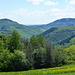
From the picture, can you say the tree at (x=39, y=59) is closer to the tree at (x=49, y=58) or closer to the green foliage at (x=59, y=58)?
the tree at (x=49, y=58)

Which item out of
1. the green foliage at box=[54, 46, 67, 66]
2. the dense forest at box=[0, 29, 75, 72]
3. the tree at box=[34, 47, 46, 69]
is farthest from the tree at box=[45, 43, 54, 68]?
the green foliage at box=[54, 46, 67, 66]

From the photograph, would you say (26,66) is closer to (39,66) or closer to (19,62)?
(19,62)

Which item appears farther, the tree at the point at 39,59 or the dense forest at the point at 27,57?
the tree at the point at 39,59

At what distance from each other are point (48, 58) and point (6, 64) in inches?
1019

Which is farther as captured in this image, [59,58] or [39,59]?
[59,58]

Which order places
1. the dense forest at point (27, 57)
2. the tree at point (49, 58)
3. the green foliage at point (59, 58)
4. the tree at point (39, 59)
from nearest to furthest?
1. the dense forest at point (27, 57)
2. the tree at point (39, 59)
3. the tree at point (49, 58)
4. the green foliage at point (59, 58)

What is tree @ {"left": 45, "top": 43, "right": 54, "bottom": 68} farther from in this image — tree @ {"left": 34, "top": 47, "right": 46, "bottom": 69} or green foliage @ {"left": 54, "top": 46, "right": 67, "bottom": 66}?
green foliage @ {"left": 54, "top": 46, "right": 67, "bottom": 66}

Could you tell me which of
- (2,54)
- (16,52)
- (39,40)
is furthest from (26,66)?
(39,40)

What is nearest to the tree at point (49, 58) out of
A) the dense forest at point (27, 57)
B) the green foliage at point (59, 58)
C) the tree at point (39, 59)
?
the dense forest at point (27, 57)

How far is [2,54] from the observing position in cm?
7038

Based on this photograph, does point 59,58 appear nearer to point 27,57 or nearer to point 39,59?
point 39,59

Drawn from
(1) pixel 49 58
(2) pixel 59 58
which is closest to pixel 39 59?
(1) pixel 49 58

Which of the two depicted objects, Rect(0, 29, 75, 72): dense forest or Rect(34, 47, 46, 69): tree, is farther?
Rect(34, 47, 46, 69): tree

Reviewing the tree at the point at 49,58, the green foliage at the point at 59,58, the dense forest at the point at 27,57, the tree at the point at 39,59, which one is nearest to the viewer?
the dense forest at the point at 27,57
